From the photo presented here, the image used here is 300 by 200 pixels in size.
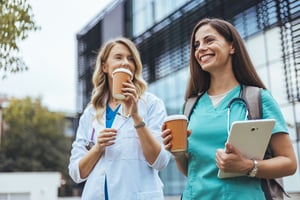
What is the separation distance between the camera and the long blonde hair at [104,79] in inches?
88.1

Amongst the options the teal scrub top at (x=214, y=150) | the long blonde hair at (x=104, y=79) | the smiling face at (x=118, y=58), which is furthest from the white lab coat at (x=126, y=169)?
the teal scrub top at (x=214, y=150)

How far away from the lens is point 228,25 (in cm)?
173

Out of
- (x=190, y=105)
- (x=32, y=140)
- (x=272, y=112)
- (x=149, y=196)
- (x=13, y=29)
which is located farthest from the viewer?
(x=32, y=140)

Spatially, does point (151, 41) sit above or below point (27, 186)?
above

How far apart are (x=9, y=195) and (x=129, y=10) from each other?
28.2 feet

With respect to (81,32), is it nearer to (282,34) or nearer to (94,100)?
(282,34)

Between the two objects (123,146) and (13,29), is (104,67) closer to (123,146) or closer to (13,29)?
(123,146)

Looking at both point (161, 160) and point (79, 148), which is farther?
point (79, 148)

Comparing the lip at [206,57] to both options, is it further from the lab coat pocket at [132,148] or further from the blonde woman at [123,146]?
the lab coat pocket at [132,148]

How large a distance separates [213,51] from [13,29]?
3.77m

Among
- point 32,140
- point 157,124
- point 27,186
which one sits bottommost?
point 27,186

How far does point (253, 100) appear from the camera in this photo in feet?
5.11

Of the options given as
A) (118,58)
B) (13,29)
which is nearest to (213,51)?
(118,58)

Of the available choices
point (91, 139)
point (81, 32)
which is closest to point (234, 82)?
point (91, 139)
